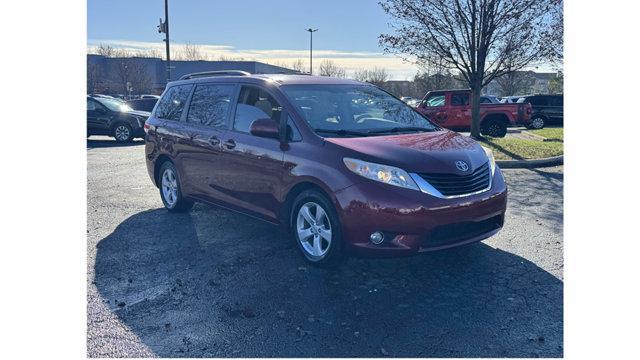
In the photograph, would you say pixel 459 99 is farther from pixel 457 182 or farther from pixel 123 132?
pixel 457 182

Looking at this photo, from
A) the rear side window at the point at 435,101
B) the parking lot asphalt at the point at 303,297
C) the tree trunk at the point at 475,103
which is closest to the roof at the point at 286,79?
the parking lot asphalt at the point at 303,297

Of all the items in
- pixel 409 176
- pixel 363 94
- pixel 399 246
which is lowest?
pixel 399 246

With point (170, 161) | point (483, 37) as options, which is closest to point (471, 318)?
point (170, 161)

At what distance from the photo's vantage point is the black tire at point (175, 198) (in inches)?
246

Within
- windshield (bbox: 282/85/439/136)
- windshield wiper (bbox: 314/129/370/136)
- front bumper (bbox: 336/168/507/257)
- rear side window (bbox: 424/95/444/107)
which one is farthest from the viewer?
rear side window (bbox: 424/95/444/107)

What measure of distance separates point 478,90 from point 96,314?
11976 millimetres

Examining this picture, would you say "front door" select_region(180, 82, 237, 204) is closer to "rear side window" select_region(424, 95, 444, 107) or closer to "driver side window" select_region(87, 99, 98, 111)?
"driver side window" select_region(87, 99, 98, 111)

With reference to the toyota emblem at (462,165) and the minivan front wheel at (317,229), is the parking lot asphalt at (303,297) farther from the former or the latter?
the toyota emblem at (462,165)

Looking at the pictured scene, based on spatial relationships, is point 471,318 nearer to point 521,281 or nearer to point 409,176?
point 521,281

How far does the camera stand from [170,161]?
6391 millimetres

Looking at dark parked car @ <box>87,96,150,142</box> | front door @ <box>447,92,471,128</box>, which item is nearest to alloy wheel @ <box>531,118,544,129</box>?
front door @ <box>447,92,471,128</box>

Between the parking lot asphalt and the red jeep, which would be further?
the red jeep

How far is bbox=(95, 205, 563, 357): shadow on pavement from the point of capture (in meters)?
3.14

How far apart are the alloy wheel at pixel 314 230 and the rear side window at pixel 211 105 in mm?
1562
